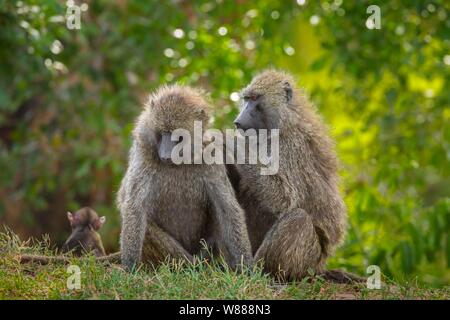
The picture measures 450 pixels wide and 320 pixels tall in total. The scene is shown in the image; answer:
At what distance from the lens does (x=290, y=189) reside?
17.5 ft

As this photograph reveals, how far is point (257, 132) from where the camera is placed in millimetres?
5547

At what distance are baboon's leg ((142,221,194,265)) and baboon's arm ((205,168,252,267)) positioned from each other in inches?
12.3

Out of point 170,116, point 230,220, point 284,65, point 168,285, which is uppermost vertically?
point 284,65

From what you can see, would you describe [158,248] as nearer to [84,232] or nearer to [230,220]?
[230,220]

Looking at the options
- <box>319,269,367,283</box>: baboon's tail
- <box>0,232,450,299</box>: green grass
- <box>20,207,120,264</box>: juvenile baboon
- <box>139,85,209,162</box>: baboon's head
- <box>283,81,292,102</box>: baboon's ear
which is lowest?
<box>319,269,367,283</box>: baboon's tail

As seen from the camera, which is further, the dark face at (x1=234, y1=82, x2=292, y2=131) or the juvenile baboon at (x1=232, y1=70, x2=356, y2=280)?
the dark face at (x1=234, y1=82, x2=292, y2=131)

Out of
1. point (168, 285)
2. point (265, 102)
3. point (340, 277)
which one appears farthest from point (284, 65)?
point (168, 285)

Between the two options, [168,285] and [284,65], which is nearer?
[168,285]

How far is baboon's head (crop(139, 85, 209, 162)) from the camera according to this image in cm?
499

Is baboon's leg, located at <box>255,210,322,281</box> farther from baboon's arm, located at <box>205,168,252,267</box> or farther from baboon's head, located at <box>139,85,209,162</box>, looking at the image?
baboon's head, located at <box>139,85,209,162</box>

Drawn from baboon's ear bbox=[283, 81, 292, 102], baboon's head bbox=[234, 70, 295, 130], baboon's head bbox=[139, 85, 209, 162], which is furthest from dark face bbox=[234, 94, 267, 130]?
baboon's head bbox=[139, 85, 209, 162]

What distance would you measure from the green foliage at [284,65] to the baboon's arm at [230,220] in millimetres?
1793

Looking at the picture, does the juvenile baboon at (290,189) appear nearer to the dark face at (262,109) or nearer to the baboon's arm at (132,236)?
the dark face at (262,109)

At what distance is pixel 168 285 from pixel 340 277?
154cm
